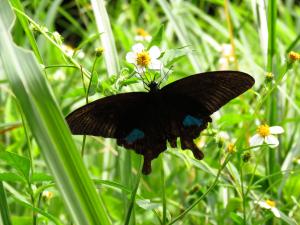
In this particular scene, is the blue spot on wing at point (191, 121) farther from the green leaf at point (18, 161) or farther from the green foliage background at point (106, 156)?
the green leaf at point (18, 161)

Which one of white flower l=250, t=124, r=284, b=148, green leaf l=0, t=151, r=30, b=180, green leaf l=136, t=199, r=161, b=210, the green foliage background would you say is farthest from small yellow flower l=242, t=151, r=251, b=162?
green leaf l=0, t=151, r=30, b=180

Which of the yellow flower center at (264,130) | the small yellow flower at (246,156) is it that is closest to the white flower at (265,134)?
the yellow flower center at (264,130)

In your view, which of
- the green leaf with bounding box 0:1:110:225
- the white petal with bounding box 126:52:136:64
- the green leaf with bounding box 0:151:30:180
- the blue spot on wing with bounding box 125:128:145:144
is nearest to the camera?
the green leaf with bounding box 0:1:110:225

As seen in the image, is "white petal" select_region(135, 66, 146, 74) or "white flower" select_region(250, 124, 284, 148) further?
"white flower" select_region(250, 124, 284, 148)

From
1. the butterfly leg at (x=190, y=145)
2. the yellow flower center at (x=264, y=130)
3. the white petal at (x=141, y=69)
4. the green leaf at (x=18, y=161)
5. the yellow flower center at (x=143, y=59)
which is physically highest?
the yellow flower center at (x=143, y=59)

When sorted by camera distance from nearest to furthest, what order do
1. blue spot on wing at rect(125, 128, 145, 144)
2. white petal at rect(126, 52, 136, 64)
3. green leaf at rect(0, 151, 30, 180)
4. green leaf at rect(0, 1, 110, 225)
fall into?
green leaf at rect(0, 1, 110, 225), green leaf at rect(0, 151, 30, 180), blue spot on wing at rect(125, 128, 145, 144), white petal at rect(126, 52, 136, 64)

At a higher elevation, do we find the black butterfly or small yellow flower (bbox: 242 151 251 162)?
the black butterfly

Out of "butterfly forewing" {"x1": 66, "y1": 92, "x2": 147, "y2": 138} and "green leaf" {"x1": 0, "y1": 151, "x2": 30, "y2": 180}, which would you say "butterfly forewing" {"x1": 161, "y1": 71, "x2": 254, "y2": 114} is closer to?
"butterfly forewing" {"x1": 66, "y1": 92, "x2": 147, "y2": 138}

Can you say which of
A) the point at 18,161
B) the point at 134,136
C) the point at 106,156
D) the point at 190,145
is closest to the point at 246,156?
the point at 190,145

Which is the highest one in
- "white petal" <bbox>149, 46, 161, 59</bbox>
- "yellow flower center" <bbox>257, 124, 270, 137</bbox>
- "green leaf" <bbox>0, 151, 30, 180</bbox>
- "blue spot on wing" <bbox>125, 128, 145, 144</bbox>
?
"white petal" <bbox>149, 46, 161, 59</bbox>
